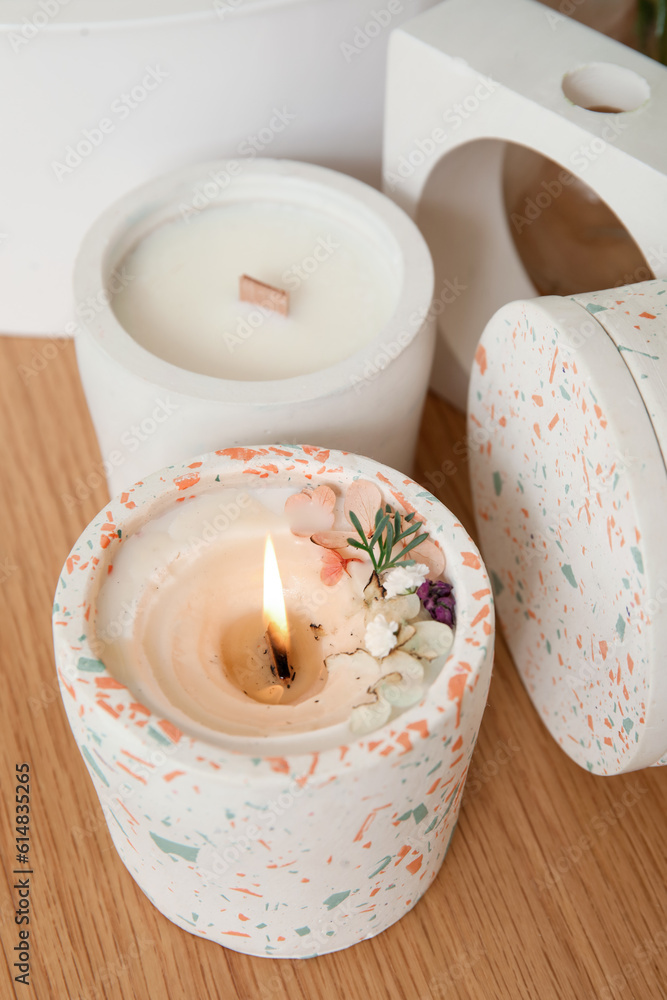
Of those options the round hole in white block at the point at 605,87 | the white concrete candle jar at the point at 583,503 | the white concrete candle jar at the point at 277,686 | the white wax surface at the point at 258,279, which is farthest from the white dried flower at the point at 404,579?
the round hole in white block at the point at 605,87

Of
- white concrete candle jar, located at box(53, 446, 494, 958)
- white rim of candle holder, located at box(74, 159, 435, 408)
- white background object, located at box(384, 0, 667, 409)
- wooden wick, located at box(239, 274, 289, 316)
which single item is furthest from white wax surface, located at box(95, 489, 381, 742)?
white background object, located at box(384, 0, 667, 409)

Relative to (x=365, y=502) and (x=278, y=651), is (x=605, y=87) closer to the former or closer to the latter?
(x=365, y=502)

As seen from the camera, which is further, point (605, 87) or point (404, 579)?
point (605, 87)

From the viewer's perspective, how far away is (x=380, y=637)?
64cm

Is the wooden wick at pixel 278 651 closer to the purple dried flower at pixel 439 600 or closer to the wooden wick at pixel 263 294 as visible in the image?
the purple dried flower at pixel 439 600

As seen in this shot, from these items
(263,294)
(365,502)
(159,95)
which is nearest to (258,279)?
(263,294)

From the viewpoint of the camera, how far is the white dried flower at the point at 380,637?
0.64 m

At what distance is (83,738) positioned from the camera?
2.02 feet

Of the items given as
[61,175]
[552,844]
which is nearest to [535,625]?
[552,844]

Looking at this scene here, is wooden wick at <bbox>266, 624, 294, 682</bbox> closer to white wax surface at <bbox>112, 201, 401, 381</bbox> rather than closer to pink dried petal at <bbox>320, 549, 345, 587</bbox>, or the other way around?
pink dried petal at <bbox>320, 549, 345, 587</bbox>

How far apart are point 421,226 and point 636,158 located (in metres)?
0.32

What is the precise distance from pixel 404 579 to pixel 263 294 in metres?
0.34

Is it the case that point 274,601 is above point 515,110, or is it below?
below

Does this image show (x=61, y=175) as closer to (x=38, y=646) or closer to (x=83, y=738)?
(x=38, y=646)
